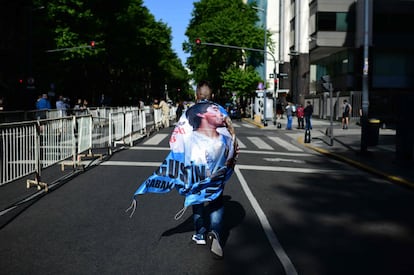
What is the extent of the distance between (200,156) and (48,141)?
18.0ft

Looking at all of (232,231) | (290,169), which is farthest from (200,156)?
(290,169)

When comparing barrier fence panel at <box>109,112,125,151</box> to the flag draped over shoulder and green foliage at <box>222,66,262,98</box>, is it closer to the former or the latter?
the flag draped over shoulder

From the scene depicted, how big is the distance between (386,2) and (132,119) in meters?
29.6

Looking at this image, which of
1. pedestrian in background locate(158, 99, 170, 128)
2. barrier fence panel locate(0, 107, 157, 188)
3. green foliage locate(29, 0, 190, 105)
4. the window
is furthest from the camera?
the window

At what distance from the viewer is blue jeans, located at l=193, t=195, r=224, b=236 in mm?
4887

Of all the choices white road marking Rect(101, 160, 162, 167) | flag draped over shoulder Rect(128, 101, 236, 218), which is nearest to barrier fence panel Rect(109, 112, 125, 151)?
white road marking Rect(101, 160, 162, 167)

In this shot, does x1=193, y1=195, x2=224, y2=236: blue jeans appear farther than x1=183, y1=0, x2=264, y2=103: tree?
No

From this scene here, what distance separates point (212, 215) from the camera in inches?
194

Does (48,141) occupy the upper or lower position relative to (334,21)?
lower

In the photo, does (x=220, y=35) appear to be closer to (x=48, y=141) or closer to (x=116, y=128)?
(x=116, y=128)

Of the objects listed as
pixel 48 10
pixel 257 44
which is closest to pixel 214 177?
pixel 48 10

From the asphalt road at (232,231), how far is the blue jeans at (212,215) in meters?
0.24

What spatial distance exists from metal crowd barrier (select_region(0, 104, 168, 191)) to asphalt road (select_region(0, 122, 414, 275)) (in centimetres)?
65

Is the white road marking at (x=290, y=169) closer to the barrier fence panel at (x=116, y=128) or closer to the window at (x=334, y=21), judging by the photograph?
the barrier fence panel at (x=116, y=128)
